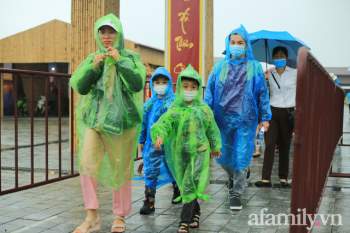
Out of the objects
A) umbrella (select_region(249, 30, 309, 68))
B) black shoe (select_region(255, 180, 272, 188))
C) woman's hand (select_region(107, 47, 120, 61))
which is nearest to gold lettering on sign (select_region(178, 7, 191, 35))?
umbrella (select_region(249, 30, 309, 68))

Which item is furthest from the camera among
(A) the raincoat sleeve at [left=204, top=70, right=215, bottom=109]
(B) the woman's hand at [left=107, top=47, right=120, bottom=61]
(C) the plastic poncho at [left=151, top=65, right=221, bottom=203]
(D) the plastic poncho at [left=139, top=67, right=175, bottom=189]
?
(A) the raincoat sleeve at [left=204, top=70, right=215, bottom=109]

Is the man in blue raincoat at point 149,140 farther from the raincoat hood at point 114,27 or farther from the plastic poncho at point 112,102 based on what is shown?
the raincoat hood at point 114,27

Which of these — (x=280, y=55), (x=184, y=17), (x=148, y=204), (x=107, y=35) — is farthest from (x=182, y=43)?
(x=107, y=35)

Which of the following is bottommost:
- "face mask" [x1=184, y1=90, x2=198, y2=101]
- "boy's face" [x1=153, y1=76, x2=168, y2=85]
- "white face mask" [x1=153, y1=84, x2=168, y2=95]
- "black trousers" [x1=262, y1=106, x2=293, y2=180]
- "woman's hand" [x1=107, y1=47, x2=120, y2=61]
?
"black trousers" [x1=262, y1=106, x2=293, y2=180]

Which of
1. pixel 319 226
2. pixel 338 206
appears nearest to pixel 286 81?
pixel 338 206

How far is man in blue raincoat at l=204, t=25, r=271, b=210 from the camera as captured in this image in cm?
502

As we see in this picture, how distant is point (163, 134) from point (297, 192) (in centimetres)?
171

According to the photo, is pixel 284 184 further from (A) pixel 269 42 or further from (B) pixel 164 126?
(A) pixel 269 42

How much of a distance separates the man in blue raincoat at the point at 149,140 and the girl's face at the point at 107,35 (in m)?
0.90

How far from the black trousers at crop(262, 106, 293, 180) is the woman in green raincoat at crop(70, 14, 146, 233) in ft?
8.80

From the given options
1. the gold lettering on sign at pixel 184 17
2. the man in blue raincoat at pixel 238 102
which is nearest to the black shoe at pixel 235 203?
the man in blue raincoat at pixel 238 102

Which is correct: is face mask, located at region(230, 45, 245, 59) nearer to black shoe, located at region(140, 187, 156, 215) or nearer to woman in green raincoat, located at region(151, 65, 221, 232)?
woman in green raincoat, located at region(151, 65, 221, 232)

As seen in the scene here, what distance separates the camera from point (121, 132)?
3977 mm

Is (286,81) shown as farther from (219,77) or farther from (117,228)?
(117,228)
